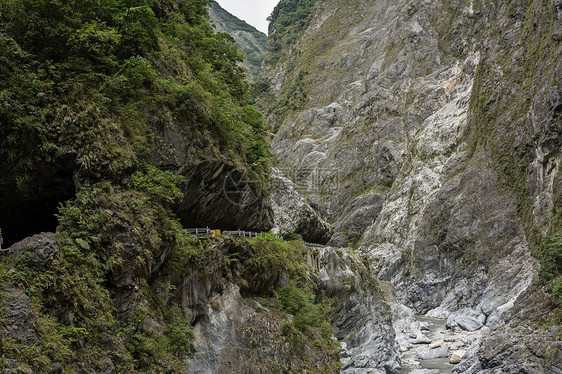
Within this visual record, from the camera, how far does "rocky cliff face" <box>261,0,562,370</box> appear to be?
4831 centimetres

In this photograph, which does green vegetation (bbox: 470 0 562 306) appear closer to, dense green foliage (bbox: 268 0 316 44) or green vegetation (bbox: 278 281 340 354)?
green vegetation (bbox: 278 281 340 354)

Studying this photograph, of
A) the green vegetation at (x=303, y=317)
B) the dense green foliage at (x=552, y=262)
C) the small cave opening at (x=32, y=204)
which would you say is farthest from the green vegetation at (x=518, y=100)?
the small cave opening at (x=32, y=204)

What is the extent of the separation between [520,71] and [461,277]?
1216 inches

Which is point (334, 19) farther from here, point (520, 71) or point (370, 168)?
point (520, 71)

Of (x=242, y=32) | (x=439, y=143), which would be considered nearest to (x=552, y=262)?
(x=439, y=143)

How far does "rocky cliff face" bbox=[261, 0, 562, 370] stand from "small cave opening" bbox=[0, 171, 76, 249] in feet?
92.8

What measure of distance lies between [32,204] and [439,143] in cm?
6965

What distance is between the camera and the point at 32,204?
12.4 m

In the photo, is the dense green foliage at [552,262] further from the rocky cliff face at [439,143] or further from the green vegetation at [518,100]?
the green vegetation at [518,100]

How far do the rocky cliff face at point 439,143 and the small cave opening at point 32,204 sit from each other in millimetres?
28273

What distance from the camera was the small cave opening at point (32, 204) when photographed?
451 inches

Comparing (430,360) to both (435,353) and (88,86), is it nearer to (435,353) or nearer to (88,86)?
(435,353)
